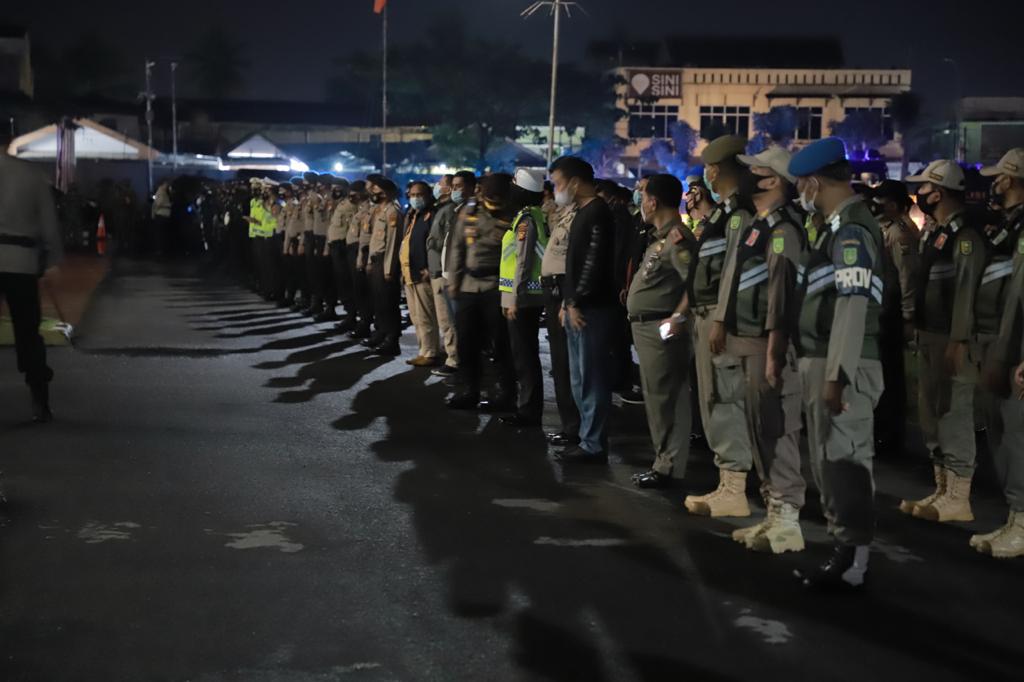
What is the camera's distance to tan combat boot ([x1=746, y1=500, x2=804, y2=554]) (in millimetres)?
6711

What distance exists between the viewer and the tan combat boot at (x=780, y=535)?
22.0 feet

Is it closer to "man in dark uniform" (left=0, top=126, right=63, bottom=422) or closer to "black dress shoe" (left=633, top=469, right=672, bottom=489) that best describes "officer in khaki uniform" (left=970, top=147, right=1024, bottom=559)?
"black dress shoe" (left=633, top=469, right=672, bottom=489)

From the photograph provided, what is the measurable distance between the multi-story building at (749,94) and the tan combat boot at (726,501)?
85.6m

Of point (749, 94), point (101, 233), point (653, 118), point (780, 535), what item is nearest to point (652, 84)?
point (653, 118)

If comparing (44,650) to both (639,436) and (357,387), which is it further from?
(357,387)

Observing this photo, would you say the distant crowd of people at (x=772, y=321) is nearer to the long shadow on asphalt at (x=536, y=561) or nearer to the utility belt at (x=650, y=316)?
the utility belt at (x=650, y=316)

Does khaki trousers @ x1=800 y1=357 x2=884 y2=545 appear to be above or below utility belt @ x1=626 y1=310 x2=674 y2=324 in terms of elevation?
below

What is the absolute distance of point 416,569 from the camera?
6.30 meters

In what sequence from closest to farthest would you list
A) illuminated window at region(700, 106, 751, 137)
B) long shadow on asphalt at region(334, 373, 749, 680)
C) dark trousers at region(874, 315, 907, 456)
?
long shadow on asphalt at region(334, 373, 749, 680)
dark trousers at region(874, 315, 907, 456)
illuminated window at region(700, 106, 751, 137)

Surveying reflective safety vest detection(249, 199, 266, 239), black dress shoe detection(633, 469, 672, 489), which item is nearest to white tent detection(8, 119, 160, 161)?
reflective safety vest detection(249, 199, 266, 239)

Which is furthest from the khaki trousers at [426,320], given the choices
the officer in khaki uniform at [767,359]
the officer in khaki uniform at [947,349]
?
the officer in khaki uniform at [767,359]

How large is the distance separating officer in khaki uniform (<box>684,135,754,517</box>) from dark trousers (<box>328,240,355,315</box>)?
10653 millimetres

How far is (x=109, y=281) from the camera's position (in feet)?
87.9

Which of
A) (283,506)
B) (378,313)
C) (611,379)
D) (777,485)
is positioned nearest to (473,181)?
(378,313)
